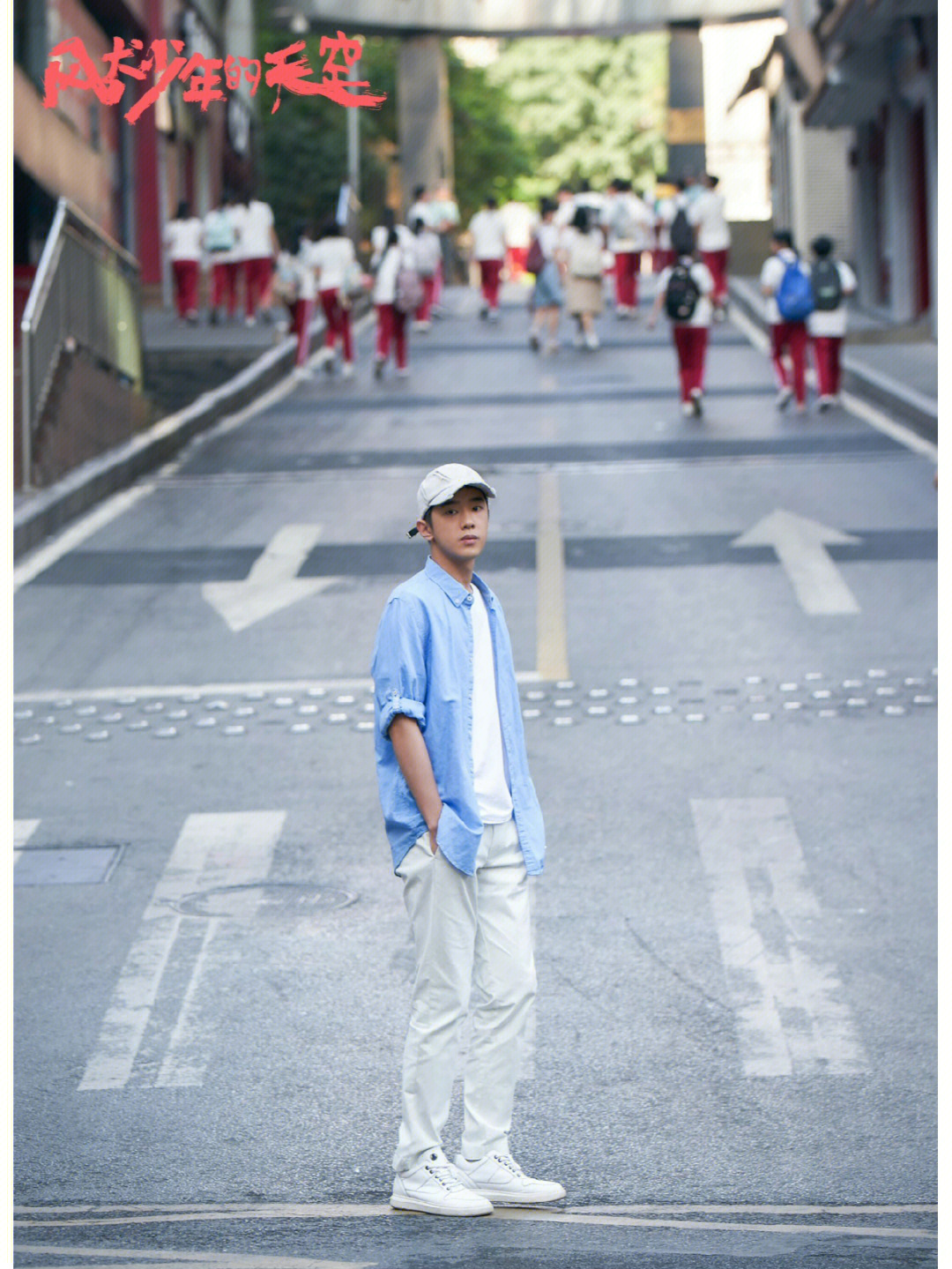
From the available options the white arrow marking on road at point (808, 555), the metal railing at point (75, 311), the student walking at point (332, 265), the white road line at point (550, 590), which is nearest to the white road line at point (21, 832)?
the white road line at point (550, 590)

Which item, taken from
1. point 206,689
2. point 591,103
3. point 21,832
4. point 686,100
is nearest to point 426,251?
point 206,689

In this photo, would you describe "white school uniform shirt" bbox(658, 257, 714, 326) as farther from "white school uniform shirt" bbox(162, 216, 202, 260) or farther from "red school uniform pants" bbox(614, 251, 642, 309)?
"red school uniform pants" bbox(614, 251, 642, 309)

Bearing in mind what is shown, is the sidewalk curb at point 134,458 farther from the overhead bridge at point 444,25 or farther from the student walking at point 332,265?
the overhead bridge at point 444,25

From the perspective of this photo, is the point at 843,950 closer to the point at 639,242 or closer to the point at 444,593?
the point at 444,593

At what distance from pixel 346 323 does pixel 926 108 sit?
965cm

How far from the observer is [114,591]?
14.2 m

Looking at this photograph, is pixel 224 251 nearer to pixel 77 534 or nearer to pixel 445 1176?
pixel 77 534

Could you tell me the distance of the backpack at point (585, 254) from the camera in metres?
27.8

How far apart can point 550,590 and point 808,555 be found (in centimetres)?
200

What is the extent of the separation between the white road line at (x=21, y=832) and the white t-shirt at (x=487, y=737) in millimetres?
3883

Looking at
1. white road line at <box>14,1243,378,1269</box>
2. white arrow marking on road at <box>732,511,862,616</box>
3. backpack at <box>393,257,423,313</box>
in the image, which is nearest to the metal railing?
backpack at <box>393,257,423,313</box>

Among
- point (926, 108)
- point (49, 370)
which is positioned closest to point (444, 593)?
point (49, 370)

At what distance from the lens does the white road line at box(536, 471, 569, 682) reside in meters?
11.9

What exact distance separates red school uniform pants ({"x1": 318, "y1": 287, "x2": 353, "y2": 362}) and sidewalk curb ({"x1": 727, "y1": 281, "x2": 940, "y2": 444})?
6244mm
